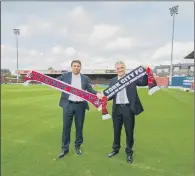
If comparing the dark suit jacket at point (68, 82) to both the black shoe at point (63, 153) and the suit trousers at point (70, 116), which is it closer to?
the suit trousers at point (70, 116)

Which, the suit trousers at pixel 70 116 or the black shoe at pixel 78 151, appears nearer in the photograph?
the suit trousers at pixel 70 116

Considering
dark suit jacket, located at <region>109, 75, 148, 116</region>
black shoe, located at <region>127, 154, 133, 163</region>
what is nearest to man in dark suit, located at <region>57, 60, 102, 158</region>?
dark suit jacket, located at <region>109, 75, 148, 116</region>

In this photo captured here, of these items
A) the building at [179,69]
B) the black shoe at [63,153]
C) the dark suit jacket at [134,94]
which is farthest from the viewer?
the building at [179,69]

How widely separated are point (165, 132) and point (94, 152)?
8.95ft

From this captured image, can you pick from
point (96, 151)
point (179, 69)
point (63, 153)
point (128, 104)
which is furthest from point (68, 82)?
point (179, 69)

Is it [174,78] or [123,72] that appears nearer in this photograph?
[123,72]

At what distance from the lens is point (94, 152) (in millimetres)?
5164

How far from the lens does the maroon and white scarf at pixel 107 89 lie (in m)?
4.59

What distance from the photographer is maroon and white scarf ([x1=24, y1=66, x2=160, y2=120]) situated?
15.0 ft

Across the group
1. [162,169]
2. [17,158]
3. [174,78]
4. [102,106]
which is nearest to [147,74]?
[102,106]

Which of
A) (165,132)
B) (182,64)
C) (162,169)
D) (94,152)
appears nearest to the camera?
(162,169)

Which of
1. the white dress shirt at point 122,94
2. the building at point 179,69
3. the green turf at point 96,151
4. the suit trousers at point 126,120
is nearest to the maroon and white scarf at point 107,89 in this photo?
the white dress shirt at point 122,94

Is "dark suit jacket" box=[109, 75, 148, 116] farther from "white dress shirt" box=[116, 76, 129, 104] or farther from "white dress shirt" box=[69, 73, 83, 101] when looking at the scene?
"white dress shirt" box=[69, 73, 83, 101]

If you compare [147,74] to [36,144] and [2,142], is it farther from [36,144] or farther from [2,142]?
[2,142]
